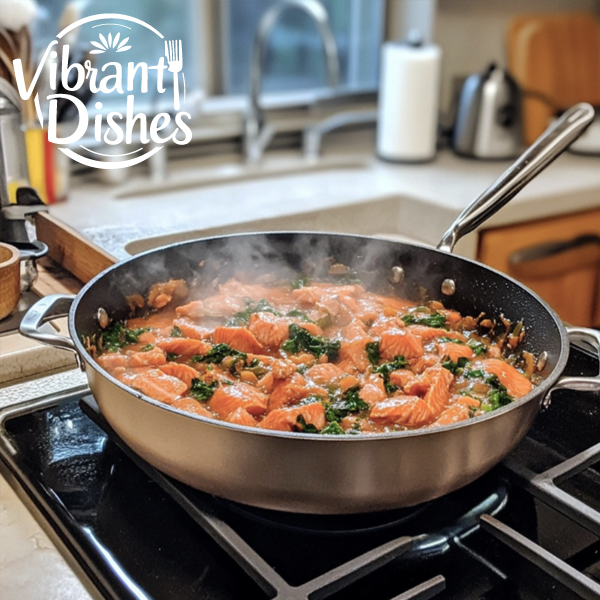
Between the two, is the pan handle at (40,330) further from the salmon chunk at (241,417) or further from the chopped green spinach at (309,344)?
the chopped green spinach at (309,344)

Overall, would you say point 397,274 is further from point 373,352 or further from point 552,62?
point 552,62

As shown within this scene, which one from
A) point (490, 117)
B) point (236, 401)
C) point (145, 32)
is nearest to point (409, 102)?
point (490, 117)

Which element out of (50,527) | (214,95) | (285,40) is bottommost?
(50,527)

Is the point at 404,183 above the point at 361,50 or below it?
below

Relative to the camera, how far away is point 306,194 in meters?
2.16

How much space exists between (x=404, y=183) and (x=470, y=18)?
92cm

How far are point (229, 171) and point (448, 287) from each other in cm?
139

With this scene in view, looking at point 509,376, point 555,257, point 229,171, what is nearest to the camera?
point 509,376

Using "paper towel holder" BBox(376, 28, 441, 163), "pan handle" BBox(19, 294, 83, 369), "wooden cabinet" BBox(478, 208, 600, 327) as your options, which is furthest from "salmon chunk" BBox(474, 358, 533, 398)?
"paper towel holder" BBox(376, 28, 441, 163)

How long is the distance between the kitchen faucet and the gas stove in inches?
66.6

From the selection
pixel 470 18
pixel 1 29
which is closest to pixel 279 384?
pixel 1 29

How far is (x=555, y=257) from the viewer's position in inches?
84.3

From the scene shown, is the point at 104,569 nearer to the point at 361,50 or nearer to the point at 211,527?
the point at 211,527

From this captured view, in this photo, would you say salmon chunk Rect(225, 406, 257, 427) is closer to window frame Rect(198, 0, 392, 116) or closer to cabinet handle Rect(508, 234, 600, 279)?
cabinet handle Rect(508, 234, 600, 279)
